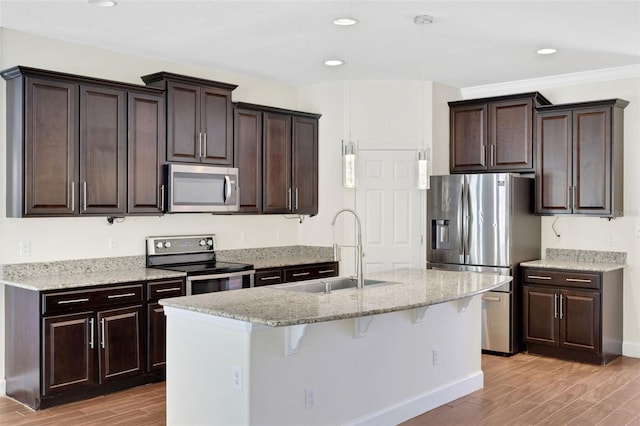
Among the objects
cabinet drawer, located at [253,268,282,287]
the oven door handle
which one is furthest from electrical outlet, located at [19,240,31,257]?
cabinet drawer, located at [253,268,282,287]

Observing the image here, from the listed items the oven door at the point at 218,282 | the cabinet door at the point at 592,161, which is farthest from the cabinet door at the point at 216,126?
the cabinet door at the point at 592,161

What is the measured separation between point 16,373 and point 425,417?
286 centimetres

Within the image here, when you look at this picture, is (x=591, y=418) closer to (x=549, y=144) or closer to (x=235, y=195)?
(x=549, y=144)

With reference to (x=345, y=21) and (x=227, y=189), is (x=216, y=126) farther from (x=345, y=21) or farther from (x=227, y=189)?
(x=345, y=21)

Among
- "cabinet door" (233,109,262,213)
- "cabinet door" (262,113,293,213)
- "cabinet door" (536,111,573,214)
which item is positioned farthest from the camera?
"cabinet door" (262,113,293,213)

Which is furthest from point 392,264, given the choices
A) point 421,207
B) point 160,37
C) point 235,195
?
point 160,37

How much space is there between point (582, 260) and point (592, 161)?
0.99 meters

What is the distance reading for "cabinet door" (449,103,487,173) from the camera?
21.0ft

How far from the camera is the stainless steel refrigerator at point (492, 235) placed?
19.3ft

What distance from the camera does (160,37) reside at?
476 centimetres

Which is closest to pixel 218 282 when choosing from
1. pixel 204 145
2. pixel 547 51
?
pixel 204 145

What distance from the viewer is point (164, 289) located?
16.0 feet

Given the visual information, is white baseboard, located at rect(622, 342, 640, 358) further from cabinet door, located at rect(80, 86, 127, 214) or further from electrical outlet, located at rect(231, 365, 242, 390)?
cabinet door, located at rect(80, 86, 127, 214)

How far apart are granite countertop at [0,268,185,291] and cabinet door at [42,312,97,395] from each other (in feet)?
0.71
